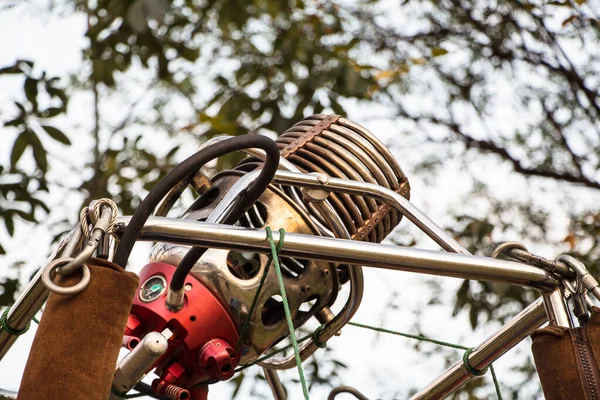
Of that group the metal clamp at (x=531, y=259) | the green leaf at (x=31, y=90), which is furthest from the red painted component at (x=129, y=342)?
the green leaf at (x=31, y=90)

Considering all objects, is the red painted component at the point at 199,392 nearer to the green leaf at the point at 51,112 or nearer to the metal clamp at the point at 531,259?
the metal clamp at the point at 531,259

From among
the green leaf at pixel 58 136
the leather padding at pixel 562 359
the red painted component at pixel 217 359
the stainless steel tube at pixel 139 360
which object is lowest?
the leather padding at pixel 562 359

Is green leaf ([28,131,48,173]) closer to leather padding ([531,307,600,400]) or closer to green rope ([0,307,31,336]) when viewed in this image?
green rope ([0,307,31,336])

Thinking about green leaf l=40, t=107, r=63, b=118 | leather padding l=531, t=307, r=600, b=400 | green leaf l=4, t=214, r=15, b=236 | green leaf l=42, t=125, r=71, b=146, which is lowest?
leather padding l=531, t=307, r=600, b=400

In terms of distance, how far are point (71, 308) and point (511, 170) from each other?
400 centimetres

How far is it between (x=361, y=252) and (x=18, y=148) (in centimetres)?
202

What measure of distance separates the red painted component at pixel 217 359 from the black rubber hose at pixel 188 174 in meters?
0.17

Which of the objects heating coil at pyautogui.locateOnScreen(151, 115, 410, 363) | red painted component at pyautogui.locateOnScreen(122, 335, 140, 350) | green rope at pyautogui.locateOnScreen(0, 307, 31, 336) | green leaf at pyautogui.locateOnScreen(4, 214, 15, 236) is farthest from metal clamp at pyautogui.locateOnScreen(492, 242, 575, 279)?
green leaf at pyautogui.locateOnScreen(4, 214, 15, 236)

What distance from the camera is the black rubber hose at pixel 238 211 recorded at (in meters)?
1.18

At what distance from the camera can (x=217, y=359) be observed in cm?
126

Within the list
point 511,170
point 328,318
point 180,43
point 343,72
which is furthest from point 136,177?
point 328,318

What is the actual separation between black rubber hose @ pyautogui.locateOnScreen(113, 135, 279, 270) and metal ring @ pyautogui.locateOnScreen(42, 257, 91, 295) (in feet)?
0.25

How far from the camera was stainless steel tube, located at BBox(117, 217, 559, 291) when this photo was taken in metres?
1.09

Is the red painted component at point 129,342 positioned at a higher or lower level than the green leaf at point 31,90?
lower
